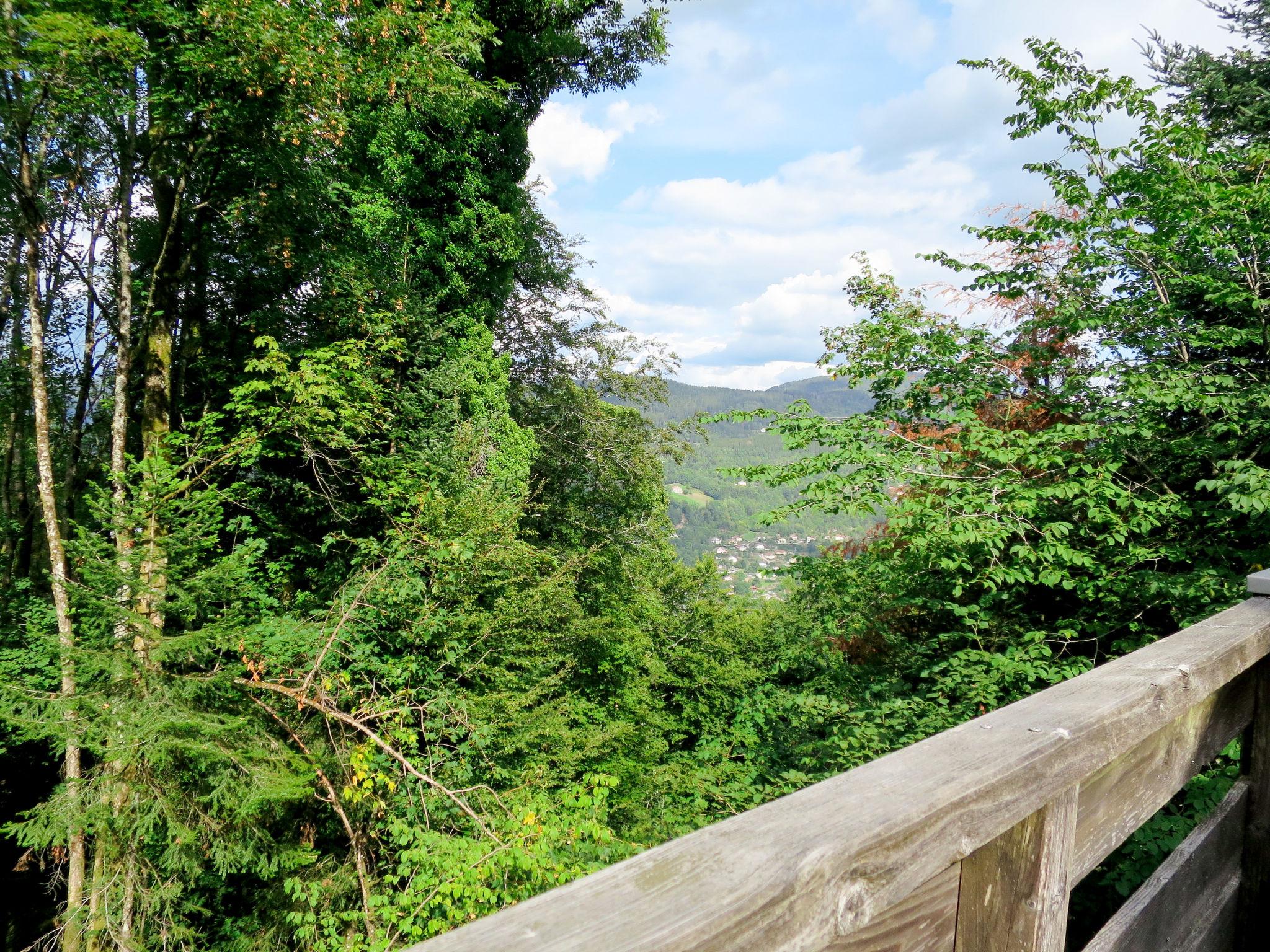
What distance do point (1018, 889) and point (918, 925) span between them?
0.61ft

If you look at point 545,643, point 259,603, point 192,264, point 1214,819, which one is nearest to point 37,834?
point 259,603

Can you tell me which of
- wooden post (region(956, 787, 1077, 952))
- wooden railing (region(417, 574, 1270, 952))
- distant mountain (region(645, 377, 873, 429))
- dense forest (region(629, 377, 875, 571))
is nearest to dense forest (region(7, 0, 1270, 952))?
dense forest (region(629, 377, 875, 571))

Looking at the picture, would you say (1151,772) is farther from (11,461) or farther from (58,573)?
(11,461)

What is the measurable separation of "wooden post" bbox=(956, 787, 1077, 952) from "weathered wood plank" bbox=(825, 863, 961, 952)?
0.02 metres

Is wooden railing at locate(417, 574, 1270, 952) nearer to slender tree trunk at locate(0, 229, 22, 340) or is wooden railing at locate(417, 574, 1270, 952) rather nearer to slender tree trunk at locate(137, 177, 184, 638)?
slender tree trunk at locate(137, 177, 184, 638)

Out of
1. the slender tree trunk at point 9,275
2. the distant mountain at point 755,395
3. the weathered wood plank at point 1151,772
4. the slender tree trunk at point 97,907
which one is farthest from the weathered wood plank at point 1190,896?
the distant mountain at point 755,395

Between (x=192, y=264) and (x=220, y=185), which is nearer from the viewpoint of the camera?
(x=220, y=185)

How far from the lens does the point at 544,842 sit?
14.7 ft

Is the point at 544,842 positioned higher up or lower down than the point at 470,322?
lower down

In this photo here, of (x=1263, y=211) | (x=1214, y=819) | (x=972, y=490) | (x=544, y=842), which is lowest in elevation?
(x=544, y=842)

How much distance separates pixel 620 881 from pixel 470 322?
9195 mm

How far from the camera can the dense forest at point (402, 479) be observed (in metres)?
4.31

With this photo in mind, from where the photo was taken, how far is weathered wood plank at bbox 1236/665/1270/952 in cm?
142

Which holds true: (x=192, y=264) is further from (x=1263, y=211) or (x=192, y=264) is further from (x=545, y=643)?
(x=1263, y=211)
